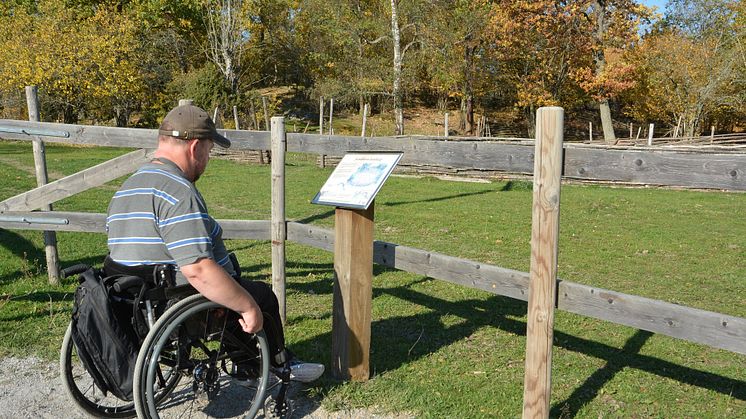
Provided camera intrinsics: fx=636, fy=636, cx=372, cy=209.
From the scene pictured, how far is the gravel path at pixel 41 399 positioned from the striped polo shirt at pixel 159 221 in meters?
1.30

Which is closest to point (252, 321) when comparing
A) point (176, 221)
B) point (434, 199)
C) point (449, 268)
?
point (176, 221)

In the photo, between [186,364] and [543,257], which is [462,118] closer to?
[543,257]

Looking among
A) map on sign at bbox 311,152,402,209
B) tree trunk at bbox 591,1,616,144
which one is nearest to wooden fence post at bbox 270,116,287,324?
map on sign at bbox 311,152,402,209

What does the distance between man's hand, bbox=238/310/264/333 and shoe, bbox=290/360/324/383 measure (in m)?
0.62

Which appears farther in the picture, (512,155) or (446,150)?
(446,150)

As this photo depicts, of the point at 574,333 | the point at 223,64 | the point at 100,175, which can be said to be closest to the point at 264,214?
the point at 100,175

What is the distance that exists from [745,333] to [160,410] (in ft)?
10.4

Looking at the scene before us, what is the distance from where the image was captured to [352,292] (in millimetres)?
4121

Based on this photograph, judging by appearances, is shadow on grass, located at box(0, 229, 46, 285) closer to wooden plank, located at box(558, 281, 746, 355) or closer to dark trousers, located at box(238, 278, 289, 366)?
dark trousers, located at box(238, 278, 289, 366)

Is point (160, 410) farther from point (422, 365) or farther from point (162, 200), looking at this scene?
point (422, 365)

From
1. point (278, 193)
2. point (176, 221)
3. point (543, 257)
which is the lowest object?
point (543, 257)

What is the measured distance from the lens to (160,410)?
377 centimetres

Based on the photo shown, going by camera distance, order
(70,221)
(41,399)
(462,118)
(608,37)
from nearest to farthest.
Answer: (41,399) → (70,221) → (608,37) → (462,118)

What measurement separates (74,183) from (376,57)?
32.7 metres
